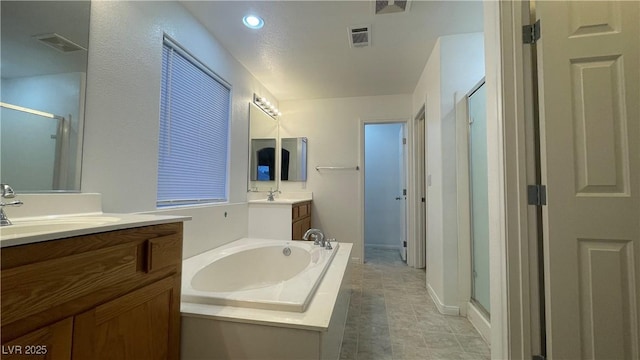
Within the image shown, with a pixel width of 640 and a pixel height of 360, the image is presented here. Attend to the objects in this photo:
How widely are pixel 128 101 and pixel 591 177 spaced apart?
2224 millimetres

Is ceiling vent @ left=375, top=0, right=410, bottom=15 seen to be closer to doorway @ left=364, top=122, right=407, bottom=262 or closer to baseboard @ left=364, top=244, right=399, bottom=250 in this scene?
doorway @ left=364, top=122, right=407, bottom=262

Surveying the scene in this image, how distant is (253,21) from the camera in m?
1.99

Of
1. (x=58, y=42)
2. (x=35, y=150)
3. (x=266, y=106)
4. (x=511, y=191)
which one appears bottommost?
(x=511, y=191)

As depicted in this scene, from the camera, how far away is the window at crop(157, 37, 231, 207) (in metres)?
1.77

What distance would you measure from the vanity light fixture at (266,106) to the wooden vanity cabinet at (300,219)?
4.25 feet

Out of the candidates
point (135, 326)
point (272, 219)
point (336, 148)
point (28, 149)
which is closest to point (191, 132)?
point (28, 149)

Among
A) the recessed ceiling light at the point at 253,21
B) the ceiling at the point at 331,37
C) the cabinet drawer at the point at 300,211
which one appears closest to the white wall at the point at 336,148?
the cabinet drawer at the point at 300,211

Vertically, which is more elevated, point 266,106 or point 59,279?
point 266,106

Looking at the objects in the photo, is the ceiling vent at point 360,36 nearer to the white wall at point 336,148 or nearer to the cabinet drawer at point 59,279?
the white wall at point 336,148

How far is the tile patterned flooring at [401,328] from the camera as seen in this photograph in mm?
1579

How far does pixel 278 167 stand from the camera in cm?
366

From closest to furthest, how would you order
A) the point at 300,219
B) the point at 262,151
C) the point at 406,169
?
the point at 300,219
the point at 262,151
the point at 406,169

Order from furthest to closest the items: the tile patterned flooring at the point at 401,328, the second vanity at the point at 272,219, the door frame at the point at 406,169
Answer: the door frame at the point at 406,169 → the second vanity at the point at 272,219 → the tile patterned flooring at the point at 401,328

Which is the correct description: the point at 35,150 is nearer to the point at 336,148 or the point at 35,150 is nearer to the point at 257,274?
the point at 257,274
